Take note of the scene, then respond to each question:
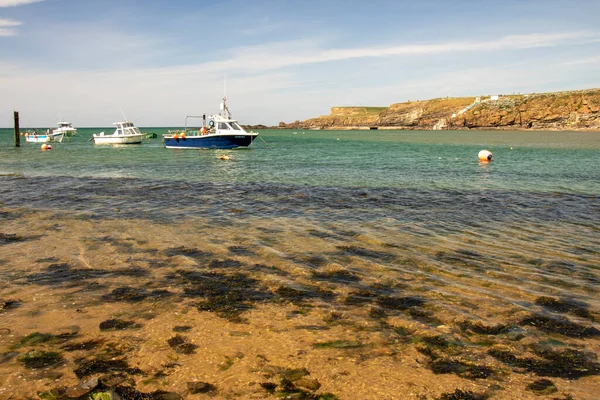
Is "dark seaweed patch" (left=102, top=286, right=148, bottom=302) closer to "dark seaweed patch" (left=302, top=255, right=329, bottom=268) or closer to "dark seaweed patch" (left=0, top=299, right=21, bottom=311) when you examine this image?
"dark seaweed patch" (left=0, top=299, right=21, bottom=311)

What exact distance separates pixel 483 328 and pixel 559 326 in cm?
107

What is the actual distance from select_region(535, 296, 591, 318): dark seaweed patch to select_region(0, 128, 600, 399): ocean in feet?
0.12

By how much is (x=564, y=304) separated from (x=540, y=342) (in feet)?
5.14

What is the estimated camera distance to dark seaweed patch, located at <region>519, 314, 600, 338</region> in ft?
17.4

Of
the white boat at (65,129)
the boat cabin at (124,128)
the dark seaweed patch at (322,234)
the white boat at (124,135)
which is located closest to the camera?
the dark seaweed patch at (322,234)

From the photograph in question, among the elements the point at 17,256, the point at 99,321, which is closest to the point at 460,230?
the point at 99,321

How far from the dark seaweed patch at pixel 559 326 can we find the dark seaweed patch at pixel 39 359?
5.86 meters

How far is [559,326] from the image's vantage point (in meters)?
5.49

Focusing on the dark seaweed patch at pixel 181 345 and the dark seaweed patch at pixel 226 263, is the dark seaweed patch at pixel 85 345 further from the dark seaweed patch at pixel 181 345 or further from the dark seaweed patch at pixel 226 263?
the dark seaweed patch at pixel 226 263

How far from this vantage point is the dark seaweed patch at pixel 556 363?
441cm

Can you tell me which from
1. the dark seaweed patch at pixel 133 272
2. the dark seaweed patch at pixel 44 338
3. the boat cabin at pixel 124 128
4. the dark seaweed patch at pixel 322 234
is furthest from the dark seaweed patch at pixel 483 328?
the boat cabin at pixel 124 128

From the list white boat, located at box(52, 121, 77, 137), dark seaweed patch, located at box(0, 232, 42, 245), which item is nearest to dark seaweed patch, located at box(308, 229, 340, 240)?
dark seaweed patch, located at box(0, 232, 42, 245)

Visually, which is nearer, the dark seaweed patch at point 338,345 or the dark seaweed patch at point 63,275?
the dark seaweed patch at point 338,345

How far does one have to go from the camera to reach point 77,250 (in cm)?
887
